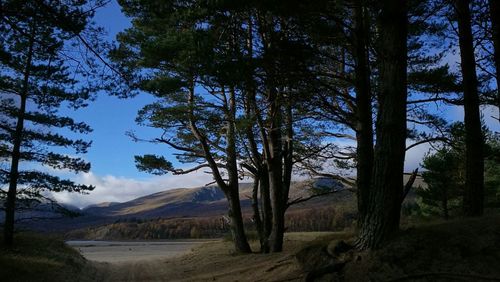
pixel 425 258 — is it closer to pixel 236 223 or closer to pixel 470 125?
pixel 470 125

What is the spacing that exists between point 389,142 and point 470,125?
14.0 feet

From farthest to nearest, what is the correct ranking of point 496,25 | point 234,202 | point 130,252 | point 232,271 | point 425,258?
1. point 130,252
2. point 234,202
3. point 232,271
4. point 496,25
5. point 425,258

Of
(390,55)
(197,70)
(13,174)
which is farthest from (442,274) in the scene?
(13,174)

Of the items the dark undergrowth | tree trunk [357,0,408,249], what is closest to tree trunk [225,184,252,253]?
→ the dark undergrowth

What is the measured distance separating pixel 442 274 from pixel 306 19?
5.72 meters

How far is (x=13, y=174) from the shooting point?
18406 millimetres

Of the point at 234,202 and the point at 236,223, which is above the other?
the point at 234,202

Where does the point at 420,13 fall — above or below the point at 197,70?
above

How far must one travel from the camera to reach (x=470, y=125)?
34.0ft

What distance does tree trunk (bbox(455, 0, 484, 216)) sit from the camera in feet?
32.8

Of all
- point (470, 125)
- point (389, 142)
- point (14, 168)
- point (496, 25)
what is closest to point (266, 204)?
point (470, 125)

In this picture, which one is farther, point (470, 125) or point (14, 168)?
point (14, 168)

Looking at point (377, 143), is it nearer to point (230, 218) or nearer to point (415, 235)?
point (415, 235)

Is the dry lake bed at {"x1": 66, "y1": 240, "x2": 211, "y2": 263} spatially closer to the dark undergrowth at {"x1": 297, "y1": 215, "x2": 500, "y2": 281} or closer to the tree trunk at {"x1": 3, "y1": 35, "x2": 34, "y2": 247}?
the tree trunk at {"x1": 3, "y1": 35, "x2": 34, "y2": 247}
